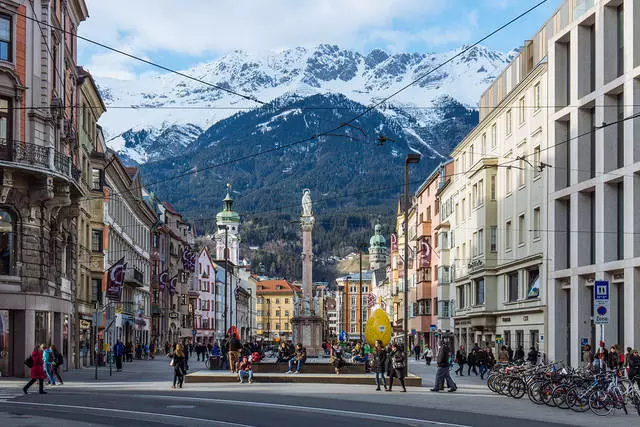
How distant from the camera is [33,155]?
44.4m

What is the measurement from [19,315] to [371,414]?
23775 millimetres

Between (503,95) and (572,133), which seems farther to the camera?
(503,95)

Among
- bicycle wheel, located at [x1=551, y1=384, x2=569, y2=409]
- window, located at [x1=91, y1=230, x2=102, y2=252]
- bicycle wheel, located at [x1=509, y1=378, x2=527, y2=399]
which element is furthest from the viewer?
window, located at [x1=91, y1=230, x2=102, y2=252]

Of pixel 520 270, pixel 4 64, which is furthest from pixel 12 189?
pixel 520 270

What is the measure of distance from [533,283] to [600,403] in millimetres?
30195

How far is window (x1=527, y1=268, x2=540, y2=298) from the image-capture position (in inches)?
2231

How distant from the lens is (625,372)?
125ft

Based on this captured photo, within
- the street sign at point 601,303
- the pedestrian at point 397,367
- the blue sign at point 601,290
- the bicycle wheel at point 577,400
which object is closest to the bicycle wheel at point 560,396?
the bicycle wheel at point 577,400

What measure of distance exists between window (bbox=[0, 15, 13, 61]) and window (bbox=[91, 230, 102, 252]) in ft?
81.9

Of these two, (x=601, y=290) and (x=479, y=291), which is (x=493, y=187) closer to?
(x=479, y=291)

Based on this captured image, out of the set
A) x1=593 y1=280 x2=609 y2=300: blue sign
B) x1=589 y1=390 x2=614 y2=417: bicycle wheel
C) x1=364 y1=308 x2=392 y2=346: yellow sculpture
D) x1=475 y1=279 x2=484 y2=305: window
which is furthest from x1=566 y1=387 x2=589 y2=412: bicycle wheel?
x1=475 y1=279 x2=484 y2=305: window

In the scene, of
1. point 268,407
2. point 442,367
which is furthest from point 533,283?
point 268,407

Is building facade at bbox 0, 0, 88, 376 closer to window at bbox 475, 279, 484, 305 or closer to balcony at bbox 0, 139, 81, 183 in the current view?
balcony at bbox 0, 139, 81, 183

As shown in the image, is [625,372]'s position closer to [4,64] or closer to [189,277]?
[4,64]
